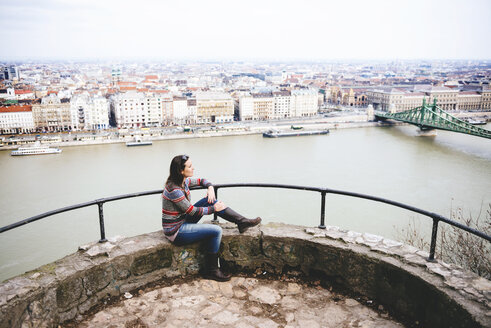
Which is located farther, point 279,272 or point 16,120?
point 16,120

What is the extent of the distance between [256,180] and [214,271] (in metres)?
11.0

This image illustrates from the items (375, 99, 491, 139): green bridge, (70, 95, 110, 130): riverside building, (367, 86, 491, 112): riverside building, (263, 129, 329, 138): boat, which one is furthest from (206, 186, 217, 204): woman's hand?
(367, 86, 491, 112): riverside building

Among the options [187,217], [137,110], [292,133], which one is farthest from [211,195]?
[137,110]

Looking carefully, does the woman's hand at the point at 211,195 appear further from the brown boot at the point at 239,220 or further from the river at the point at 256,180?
the river at the point at 256,180

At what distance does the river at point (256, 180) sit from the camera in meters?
8.19

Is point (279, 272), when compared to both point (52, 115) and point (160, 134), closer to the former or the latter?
point (160, 134)

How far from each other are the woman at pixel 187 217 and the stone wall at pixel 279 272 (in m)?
0.06

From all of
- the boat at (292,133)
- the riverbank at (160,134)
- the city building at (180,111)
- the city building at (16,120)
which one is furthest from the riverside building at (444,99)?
the city building at (16,120)

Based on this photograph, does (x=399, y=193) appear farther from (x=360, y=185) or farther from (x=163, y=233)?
(x=163, y=233)

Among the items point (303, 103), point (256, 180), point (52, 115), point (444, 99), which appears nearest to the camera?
point (256, 180)

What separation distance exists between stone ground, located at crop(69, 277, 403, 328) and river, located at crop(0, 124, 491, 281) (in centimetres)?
536

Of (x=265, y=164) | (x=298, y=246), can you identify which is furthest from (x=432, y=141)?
(x=298, y=246)

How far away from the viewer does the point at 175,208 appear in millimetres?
1739

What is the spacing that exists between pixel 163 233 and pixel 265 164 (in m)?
14.0
